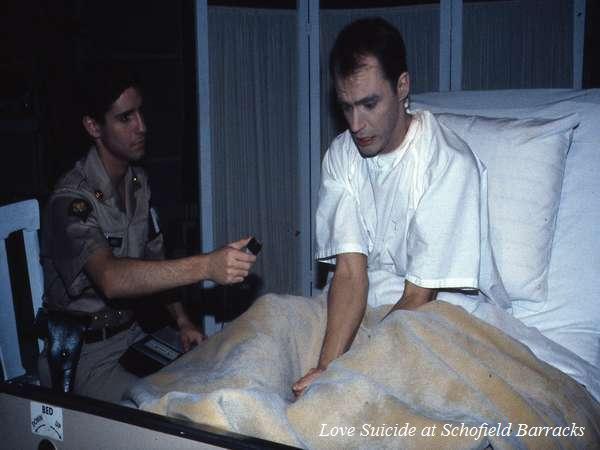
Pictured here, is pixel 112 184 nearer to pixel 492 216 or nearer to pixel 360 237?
pixel 360 237

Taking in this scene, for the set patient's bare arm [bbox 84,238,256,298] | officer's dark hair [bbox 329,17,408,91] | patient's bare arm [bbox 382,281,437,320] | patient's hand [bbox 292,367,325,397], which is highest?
officer's dark hair [bbox 329,17,408,91]

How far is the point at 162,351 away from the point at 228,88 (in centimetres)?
168

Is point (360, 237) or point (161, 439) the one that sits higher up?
point (360, 237)

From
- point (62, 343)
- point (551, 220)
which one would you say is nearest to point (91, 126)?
point (62, 343)

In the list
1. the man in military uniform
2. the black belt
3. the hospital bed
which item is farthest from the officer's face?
the hospital bed

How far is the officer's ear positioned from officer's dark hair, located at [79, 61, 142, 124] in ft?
0.04

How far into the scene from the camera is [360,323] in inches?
66.4

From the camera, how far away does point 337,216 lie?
5.88 ft

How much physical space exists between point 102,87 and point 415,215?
1071mm

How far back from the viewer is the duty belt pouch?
1.63 meters

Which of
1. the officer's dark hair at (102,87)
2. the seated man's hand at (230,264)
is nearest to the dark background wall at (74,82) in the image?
the officer's dark hair at (102,87)

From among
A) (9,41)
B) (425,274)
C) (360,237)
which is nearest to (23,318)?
(9,41)

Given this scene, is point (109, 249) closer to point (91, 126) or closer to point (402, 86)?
point (91, 126)

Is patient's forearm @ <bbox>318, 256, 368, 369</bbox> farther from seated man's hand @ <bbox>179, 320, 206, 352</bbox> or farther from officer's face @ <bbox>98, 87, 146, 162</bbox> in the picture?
officer's face @ <bbox>98, 87, 146, 162</bbox>
